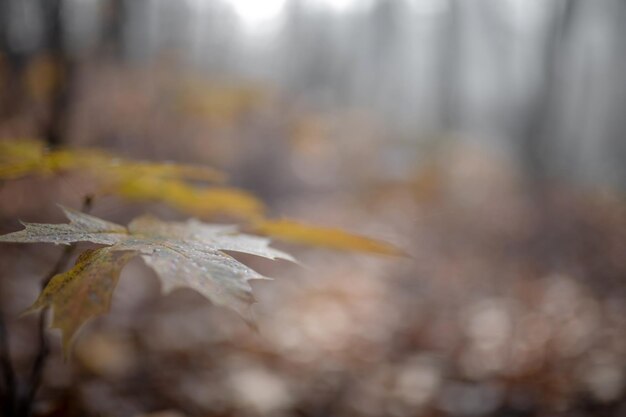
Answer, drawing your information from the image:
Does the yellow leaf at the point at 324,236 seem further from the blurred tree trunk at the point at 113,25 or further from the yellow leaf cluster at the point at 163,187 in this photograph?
the blurred tree trunk at the point at 113,25

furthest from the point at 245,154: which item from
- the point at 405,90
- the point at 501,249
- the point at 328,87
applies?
the point at 405,90

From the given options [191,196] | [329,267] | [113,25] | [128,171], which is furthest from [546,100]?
[128,171]

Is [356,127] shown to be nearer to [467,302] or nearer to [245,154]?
[245,154]

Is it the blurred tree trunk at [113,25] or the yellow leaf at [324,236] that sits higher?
the blurred tree trunk at [113,25]

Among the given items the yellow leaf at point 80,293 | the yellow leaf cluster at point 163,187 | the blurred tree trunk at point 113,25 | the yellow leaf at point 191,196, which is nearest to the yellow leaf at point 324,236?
the yellow leaf cluster at point 163,187

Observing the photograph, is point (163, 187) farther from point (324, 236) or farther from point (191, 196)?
point (324, 236)

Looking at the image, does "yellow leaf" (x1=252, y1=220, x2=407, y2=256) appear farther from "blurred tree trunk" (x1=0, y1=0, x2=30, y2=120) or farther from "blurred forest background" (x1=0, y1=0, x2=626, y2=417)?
"blurred tree trunk" (x1=0, y1=0, x2=30, y2=120)
